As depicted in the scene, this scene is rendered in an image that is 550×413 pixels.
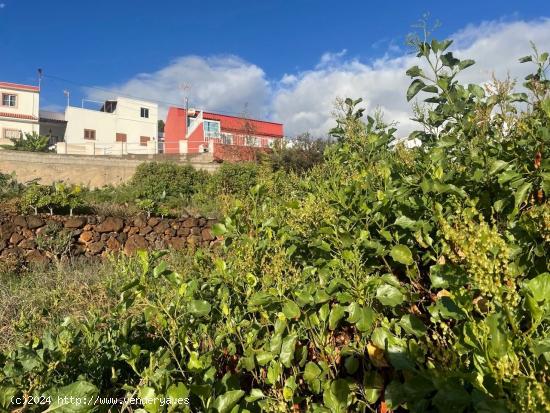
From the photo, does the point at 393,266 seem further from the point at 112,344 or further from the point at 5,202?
the point at 5,202

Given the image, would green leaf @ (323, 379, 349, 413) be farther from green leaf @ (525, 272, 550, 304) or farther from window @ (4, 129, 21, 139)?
window @ (4, 129, 21, 139)

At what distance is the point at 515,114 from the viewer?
1.92 m

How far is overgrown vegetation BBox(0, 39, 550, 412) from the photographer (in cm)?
103

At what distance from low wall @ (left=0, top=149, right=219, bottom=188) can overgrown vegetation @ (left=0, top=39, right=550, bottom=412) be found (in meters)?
16.7

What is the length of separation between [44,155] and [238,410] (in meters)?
19.1

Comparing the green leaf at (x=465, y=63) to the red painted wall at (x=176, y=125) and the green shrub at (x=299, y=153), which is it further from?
the red painted wall at (x=176, y=125)

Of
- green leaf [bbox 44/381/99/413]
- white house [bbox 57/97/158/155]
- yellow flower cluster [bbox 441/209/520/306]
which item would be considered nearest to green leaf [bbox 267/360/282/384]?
green leaf [bbox 44/381/99/413]

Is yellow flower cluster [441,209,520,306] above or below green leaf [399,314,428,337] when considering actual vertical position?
above

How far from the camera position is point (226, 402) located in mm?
1210

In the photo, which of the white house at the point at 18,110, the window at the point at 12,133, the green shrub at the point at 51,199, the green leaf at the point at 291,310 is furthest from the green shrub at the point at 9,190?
the window at the point at 12,133

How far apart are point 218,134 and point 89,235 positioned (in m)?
21.0

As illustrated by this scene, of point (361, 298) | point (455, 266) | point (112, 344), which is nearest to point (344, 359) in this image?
point (361, 298)

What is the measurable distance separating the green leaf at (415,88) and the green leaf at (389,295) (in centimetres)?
110

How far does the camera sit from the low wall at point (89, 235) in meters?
7.98
